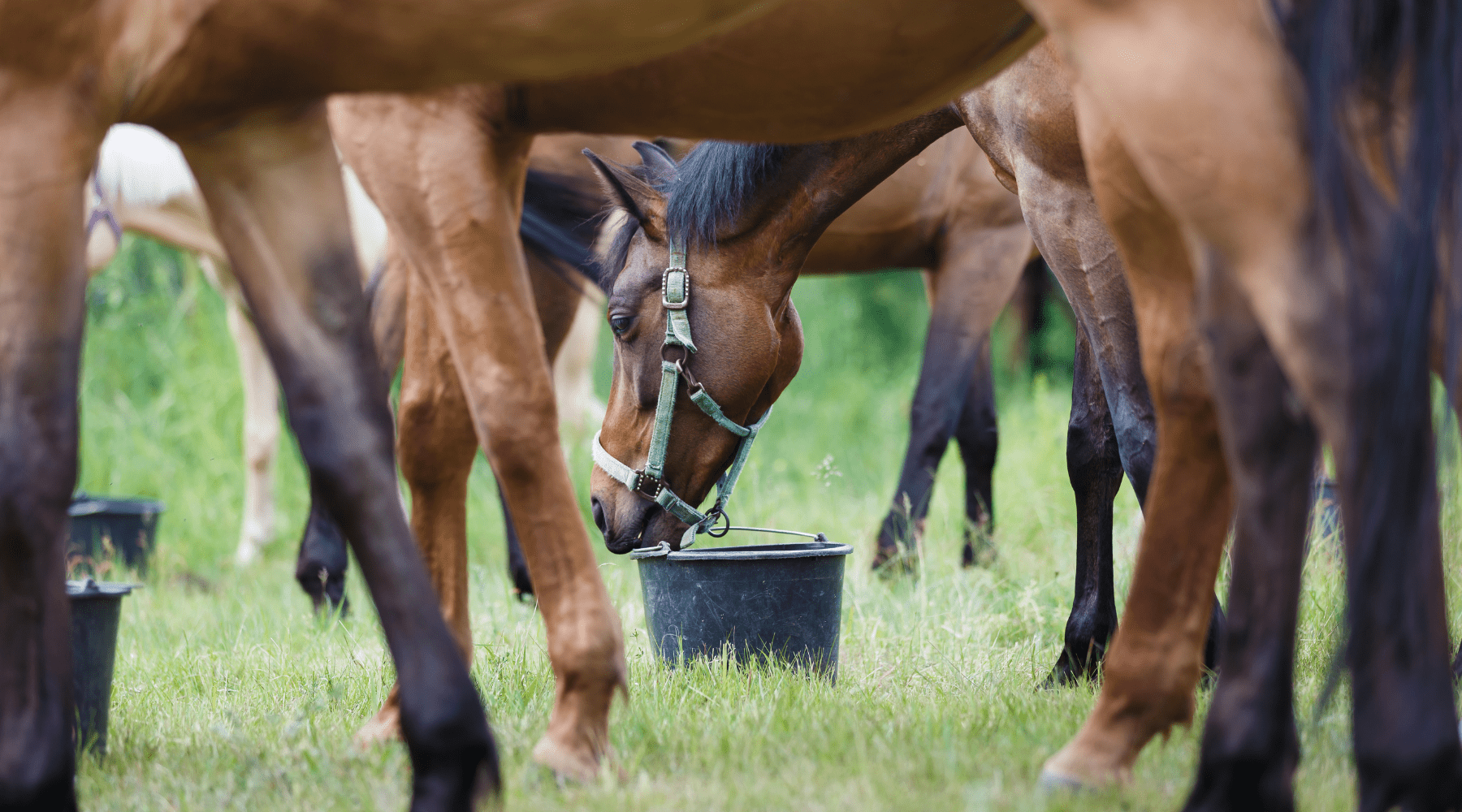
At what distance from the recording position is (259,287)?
1.88 m

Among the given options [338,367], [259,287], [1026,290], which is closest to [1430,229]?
[338,367]

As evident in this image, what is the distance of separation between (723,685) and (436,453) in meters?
0.85

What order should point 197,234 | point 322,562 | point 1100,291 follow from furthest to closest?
point 197,234, point 322,562, point 1100,291

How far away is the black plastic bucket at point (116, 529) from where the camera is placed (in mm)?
5902

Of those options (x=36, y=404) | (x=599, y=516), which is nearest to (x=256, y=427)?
(x=599, y=516)

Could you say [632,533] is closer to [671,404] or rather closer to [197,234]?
[671,404]

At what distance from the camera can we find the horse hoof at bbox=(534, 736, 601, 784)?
6.54 ft

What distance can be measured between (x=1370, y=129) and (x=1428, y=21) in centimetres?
14

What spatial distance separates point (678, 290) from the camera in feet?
10.3

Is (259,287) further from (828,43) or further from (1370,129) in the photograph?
(1370,129)

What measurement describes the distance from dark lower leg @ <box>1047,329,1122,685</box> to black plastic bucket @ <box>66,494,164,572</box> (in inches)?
→ 183

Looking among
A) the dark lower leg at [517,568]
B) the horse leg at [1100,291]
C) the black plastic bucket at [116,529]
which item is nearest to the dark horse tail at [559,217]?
the dark lower leg at [517,568]

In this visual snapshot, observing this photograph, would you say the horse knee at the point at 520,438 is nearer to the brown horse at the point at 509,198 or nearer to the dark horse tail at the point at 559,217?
the brown horse at the point at 509,198

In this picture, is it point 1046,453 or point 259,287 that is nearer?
point 259,287
